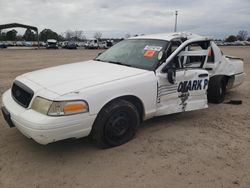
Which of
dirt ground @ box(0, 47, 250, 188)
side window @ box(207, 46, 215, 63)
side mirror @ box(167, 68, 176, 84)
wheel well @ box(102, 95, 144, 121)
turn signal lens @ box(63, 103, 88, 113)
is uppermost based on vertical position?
side window @ box(207, 46, 215, 63)

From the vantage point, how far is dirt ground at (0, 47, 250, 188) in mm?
3158

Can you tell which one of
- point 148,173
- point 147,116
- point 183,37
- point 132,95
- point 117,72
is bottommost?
point 148,173

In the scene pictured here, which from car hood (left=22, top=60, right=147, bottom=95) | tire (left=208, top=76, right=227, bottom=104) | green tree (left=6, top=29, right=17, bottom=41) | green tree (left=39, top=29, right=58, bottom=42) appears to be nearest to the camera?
car hood (left=22, top=60, right=147, bottom=95)

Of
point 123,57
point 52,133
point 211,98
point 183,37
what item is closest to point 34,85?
point 52,133

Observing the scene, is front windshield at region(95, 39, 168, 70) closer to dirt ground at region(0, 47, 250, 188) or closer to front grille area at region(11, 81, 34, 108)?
dirt ground at region(0, 47, 250, 188)

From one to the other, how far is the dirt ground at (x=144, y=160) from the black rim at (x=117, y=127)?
143mm

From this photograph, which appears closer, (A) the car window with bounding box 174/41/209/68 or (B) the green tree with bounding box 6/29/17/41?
(A) the car window with bounding box 174/41/209/68

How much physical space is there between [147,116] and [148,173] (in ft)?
3.77

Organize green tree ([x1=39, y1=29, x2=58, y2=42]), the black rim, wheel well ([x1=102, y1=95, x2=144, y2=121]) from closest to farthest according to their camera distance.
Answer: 1. the black rim
2. wheel well ([x1=102, y1=95, x2=144, y2=121])
3. green tree ([x1=39, y1=29, x2=58, y2=42])

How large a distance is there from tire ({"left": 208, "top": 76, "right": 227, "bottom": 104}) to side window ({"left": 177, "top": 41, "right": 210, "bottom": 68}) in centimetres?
90

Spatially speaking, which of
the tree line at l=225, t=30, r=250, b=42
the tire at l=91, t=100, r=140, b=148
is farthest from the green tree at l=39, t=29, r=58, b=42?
the tire at l=91, t=100, r=140, b=148

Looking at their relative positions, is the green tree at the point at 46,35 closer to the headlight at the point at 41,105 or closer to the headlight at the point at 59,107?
the headlight at the point at 41,105

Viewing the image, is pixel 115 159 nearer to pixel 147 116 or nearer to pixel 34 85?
pixel 147 116

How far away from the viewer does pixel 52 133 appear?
3.27 meters
